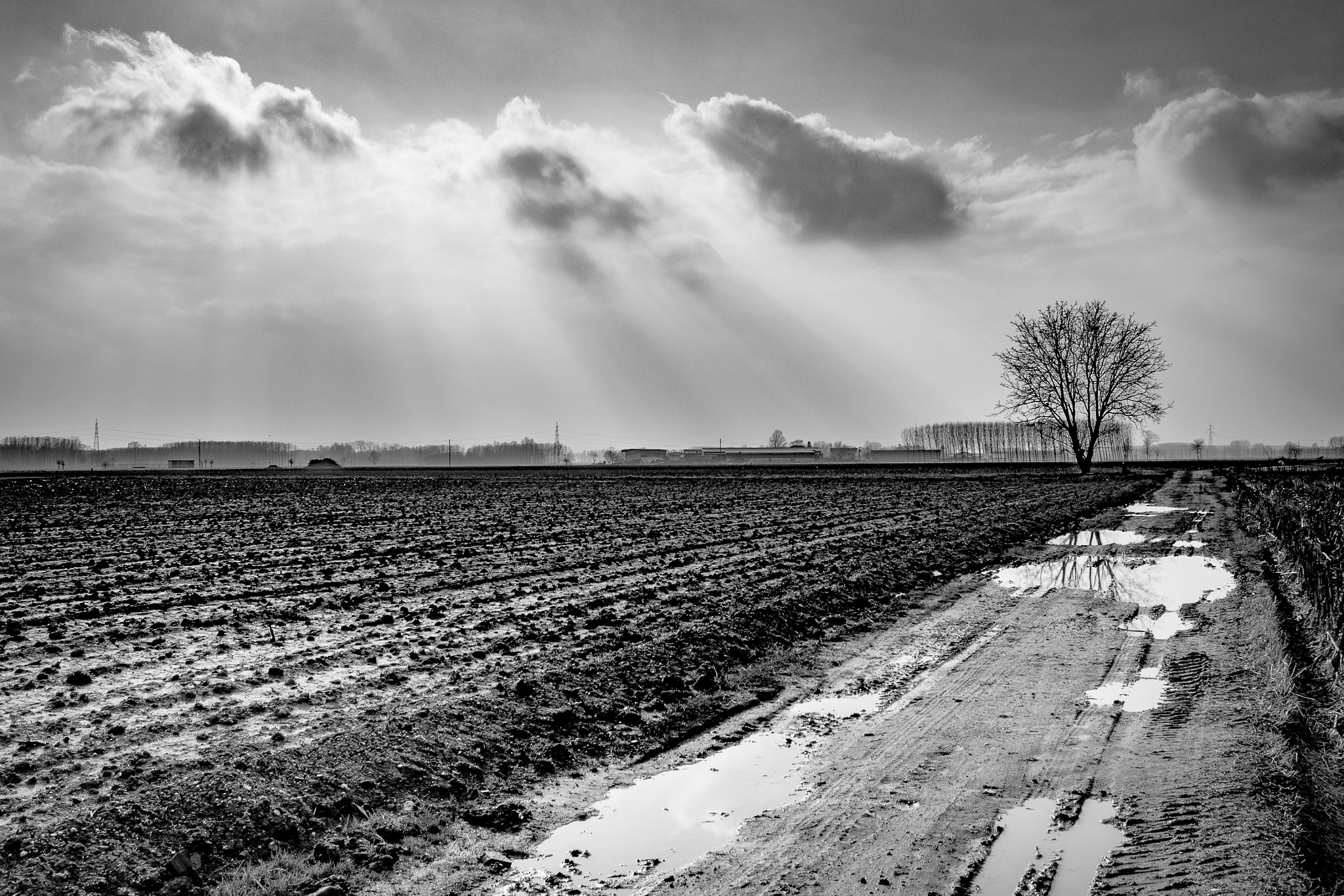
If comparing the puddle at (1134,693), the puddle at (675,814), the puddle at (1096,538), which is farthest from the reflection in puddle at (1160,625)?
the puddle at (1096,538)

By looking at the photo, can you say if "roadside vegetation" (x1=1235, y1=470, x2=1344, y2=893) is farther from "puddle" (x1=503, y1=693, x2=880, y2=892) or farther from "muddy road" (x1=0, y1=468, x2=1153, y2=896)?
"puddle" (x1=503, y1=693, x2=880, y2=892)

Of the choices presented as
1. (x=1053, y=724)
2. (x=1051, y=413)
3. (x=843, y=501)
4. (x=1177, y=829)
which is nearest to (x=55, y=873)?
(x=1177, y=829)

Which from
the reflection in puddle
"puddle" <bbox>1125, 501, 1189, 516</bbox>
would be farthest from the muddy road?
"puddle" <bbox>1125, 501, 1189, 516</bbox>

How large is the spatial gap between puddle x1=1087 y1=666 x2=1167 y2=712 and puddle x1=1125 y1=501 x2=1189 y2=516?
24369 millimetres

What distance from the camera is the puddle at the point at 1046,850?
4.86m

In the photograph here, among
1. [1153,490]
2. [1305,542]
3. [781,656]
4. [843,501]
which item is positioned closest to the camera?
[781,656]

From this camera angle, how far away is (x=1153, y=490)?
151 ft

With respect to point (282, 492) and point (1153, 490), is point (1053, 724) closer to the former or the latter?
point (1153, 490)

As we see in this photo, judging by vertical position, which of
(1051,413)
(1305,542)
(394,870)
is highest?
(1051,413)

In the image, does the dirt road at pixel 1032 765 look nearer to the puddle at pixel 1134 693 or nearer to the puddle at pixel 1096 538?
the puddle at pixel 1134 693

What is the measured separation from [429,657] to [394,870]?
181 inches

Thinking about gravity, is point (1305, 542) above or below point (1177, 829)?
above

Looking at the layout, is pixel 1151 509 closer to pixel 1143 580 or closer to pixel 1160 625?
pixel 1143 580

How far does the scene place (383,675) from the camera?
8945 millimetres
